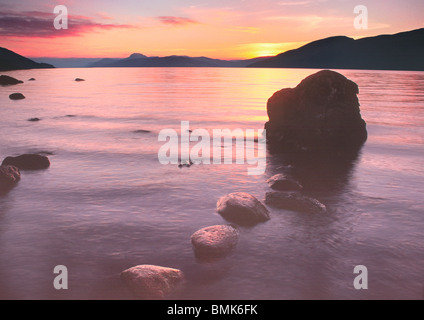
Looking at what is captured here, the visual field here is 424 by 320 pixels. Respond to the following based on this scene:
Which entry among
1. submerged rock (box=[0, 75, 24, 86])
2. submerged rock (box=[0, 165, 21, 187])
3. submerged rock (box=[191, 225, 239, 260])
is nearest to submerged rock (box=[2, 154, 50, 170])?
submerged rock (box=[0, 165, 21, 187])

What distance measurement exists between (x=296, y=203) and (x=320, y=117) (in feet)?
41.2

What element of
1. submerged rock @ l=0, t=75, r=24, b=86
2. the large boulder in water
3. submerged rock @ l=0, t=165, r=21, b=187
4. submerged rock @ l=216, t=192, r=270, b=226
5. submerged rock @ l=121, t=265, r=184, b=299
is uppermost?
submerged rock @ l=0, t=75, r=24, b=86

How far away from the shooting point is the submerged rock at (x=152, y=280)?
7.30m

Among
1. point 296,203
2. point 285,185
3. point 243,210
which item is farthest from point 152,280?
point 285,185

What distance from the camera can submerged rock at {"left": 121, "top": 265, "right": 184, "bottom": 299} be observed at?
7305mm

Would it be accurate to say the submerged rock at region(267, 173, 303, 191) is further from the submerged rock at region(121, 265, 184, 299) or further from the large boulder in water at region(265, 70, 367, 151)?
the large boulder in water at region(265, 70, 367, 151)

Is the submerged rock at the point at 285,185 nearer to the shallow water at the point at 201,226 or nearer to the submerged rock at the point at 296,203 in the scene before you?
the shallow water at the point at 201,226

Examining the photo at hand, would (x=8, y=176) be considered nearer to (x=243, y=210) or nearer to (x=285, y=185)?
(x=243, y=210)

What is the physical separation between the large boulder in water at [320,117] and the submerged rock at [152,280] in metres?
15.8

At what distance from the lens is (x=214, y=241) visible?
9.09m

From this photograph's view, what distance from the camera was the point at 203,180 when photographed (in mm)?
15438

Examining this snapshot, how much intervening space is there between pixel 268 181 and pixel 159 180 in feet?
15.7

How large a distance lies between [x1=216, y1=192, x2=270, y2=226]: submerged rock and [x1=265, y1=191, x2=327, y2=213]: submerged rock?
0.97 meters
